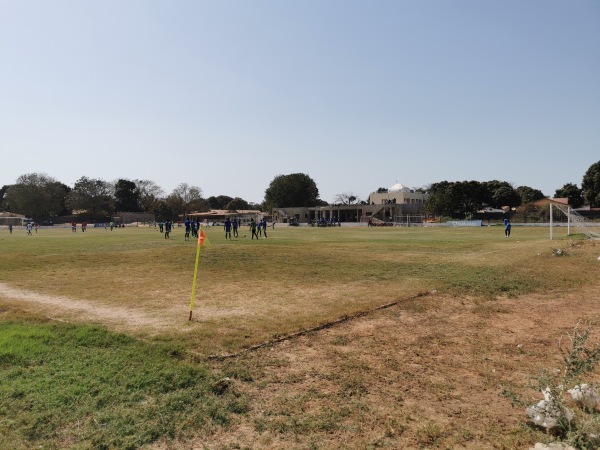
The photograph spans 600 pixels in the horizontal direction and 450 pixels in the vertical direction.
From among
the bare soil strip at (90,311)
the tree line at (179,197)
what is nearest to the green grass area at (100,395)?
the bare soil strip at (90,311)

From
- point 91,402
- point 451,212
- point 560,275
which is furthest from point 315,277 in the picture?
point 451,212

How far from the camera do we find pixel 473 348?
816 centimetres

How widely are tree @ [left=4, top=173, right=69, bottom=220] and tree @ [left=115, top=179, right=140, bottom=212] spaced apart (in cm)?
1608

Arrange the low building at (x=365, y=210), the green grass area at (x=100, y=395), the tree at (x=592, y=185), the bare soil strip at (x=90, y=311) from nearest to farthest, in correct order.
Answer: the green grass area at (x=100, y=395), the bare soil strip at (x=90, y=311), the tree at (x=592, y=185), the low building at (x=365, y=210)

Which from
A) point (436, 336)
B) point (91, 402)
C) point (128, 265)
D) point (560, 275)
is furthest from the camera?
point (128, 265)

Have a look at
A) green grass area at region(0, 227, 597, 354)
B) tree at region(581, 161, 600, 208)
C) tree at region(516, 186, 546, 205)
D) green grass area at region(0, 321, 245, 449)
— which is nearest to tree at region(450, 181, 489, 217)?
tree at region(516, 186, 546, 205)

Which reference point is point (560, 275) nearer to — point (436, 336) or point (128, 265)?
point (436, 336)

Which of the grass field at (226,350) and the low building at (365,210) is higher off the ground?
the low building at (365,210)

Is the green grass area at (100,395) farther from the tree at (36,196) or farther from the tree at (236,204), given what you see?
the tree at (236,204)

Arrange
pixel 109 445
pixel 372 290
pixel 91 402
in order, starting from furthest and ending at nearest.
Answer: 1. pixel 372 290
2. pixel 91 402
3. pixel 109 445

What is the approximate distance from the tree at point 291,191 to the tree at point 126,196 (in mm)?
43863

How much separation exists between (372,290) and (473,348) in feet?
19.7

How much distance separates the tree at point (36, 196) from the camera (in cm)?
11375

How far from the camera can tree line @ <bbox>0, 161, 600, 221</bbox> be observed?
9825 centimetres
